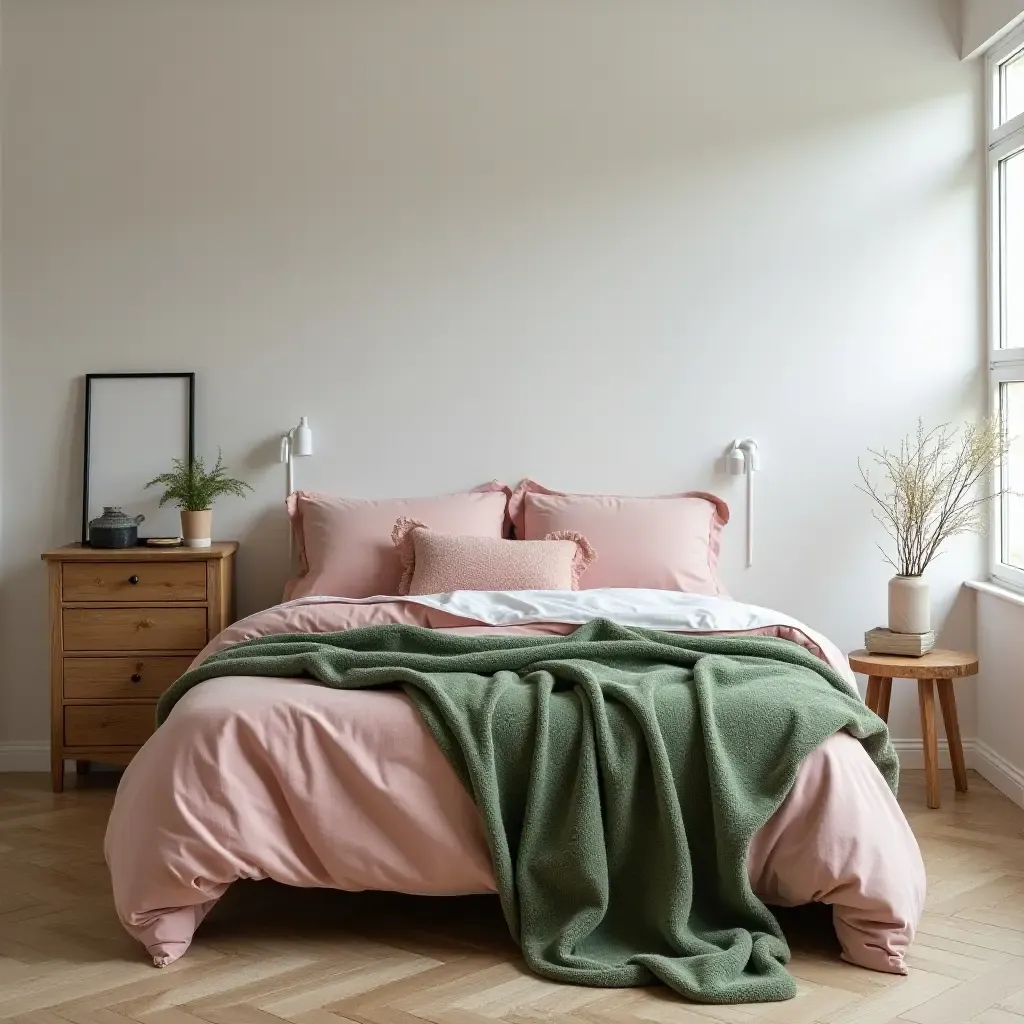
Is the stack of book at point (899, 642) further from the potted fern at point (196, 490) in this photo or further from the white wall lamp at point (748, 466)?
the potted fern at point (196, 490)

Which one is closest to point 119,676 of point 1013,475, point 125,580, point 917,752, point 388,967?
point 125,580

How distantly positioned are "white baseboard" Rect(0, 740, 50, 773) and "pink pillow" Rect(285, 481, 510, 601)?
3.99ft

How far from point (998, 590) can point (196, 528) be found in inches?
116


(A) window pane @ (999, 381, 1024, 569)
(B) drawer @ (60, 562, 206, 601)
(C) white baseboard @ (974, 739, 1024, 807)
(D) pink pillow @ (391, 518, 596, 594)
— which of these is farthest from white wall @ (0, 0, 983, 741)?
(D) pink pillow @ (391, 518, 596, 594)

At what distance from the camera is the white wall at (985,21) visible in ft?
14.4

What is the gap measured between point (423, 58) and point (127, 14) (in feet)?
3.73

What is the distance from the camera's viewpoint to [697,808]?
2.96m

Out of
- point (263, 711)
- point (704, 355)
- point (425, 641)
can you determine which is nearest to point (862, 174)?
point (704, 355)

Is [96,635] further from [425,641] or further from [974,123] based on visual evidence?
[974,123]

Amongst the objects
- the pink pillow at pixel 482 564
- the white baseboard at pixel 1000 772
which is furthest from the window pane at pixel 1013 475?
the pink pillow at pixel 482 564

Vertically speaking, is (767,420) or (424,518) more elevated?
(767,420)

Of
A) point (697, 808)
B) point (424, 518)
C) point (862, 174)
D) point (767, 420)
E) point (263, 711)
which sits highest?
point (862, 174)

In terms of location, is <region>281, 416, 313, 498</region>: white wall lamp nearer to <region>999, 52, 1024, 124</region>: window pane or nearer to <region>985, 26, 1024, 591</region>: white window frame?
<region>985, 26, 1024, 591</region>: white window frame

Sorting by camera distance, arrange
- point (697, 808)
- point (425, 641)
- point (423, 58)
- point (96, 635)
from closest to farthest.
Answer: point (697, 808), point (425, 641), point (96, 635), point (423, 58)
